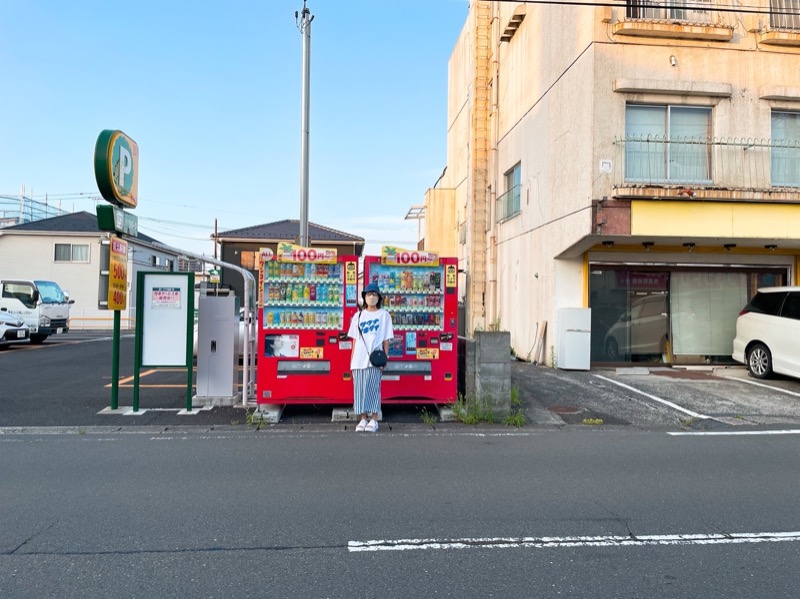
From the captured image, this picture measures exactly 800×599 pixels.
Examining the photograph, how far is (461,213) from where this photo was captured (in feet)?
78.9

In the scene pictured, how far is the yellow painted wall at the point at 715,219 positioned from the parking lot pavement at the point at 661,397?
298 centimetres

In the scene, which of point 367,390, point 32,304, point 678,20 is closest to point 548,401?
point 367,390

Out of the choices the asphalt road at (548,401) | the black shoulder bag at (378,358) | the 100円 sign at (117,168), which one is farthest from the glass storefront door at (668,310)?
the 100円 sign at (117,168)

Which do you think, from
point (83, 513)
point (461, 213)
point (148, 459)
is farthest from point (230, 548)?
point (461, 213)

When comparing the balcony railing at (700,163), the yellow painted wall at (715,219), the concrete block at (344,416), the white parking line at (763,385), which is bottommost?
the concrete block at (344,416)

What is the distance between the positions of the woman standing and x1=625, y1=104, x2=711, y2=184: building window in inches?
285

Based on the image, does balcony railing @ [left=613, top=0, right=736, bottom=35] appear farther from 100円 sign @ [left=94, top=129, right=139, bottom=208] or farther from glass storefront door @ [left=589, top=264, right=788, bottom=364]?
100円 sign @ [left=94, top=129, right=139, bottom=208]

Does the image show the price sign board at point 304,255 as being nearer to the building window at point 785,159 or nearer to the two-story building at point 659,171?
the two-story building at point 659,171

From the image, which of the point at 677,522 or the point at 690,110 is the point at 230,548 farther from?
the point at 690,110

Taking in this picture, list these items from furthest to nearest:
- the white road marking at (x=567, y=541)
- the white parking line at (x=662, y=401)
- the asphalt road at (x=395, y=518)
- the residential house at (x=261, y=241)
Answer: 1. the residential house at (x=261, y=241)
2. the white parking line at (x=662, y=401)
3. the white road marking at (x=567, y=541)
4. the asphalt road at (x=395, y=518)

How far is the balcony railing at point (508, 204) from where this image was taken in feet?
56.0

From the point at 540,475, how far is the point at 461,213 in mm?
18974

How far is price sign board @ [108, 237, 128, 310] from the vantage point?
27.8 ft

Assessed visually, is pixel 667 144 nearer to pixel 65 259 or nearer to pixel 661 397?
pixel 661 397
